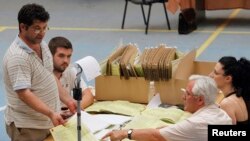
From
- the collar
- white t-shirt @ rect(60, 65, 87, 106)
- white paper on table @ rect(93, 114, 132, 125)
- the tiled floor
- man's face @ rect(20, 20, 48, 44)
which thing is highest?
man's face @ rect(20, 20, 48, 44)

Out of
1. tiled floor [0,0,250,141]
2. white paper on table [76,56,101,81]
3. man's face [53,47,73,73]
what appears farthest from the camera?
tiled floor [0,0,250,141]

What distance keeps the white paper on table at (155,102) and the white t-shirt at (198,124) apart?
1.00m

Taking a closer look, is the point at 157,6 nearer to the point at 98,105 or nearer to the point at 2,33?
the point at 2,33

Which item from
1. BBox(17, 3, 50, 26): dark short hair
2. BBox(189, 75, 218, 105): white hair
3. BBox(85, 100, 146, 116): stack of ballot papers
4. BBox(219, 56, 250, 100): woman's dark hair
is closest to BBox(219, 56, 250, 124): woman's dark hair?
BBox(219, 56, 250, 100): woman's dark hair

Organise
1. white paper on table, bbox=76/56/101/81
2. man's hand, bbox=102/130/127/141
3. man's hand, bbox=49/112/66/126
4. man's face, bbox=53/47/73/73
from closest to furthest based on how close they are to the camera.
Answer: man's hand, bbox=102/130/127/141 < man's hand, bbox=49/112/66/126 < white paper on table, bbox=76/56/101/81 < man's face, bbox=53/47/73/73

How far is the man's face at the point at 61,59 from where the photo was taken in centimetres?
433

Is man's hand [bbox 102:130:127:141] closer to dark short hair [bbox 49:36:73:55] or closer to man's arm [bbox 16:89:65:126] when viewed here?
man's arm [bbox 16:89:65:126]

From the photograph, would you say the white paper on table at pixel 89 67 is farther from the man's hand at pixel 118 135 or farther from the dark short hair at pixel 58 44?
the man's hand at pixel 118 135

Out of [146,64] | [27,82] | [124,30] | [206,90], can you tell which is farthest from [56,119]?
[124,30]

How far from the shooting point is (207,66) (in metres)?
5.04

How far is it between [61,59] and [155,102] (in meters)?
0.84

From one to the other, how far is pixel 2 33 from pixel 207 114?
24.0ft

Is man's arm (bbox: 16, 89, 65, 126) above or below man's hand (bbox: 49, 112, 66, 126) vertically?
above

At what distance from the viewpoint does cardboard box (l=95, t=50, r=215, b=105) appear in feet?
14.8
